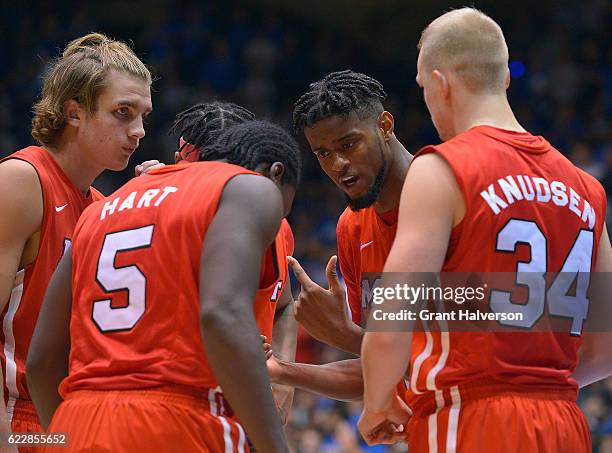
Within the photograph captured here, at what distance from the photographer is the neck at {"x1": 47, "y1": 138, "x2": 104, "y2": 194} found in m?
4.42

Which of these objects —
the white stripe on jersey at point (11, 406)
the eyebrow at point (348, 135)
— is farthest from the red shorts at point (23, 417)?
the eyebrow at point (348, 135)

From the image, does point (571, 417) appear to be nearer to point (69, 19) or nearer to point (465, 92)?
point (465, 92)

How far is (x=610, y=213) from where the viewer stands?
463 inches

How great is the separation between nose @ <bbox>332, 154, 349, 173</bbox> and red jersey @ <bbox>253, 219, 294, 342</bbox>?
1.33ft

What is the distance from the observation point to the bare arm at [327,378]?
404 centimetres

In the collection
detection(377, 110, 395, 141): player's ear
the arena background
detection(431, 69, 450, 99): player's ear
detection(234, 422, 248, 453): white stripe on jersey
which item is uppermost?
the arena background

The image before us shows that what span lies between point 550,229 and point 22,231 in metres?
2.24

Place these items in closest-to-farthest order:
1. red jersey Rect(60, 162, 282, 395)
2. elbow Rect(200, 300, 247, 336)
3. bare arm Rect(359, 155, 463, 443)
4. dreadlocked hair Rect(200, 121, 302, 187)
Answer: elbow Rect(200, 300, 247, 336), red jersey Rect(60, 162, 282, 395), bare arm Rect(359, 155, 463, 443), dreadlocked hair Rect(200, 121, 302, 187)

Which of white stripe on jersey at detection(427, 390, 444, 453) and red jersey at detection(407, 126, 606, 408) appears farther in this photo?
white stripe on jersey at detection(427, 390, 444, 453)

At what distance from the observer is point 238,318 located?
117 inches

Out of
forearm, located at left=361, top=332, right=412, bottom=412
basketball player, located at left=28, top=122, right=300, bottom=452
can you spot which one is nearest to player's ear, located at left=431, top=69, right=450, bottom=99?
basketball player, located at left=28, top=122, right=300, bottom=452

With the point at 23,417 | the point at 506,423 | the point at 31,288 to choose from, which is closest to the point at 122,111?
the point at 31,288

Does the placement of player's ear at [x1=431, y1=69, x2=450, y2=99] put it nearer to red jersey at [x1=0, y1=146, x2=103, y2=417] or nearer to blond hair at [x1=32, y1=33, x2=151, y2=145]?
blond hair at [x1=32, y1=33, x2=151, y2=145]

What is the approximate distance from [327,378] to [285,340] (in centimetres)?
49
